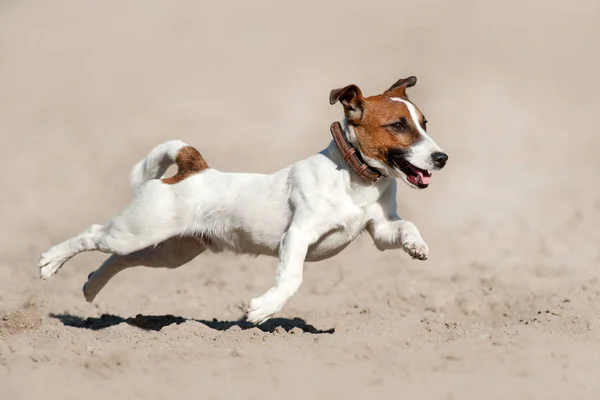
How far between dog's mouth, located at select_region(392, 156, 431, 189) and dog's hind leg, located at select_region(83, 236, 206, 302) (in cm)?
210

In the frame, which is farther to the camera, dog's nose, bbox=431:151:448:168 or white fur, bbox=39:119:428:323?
white fur, bbox=39:119:428:323

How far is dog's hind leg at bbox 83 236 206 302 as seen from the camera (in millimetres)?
8234

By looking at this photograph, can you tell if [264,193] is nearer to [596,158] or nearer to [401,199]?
[401,199]

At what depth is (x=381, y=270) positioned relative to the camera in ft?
36.3

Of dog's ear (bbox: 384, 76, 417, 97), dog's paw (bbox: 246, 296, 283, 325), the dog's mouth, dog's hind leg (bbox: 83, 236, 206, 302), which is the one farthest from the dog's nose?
dog's hind leg (bbox: 83, 236, 206, 302)

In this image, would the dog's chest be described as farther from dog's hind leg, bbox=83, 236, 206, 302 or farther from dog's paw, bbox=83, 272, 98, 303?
dog's paw, bbox=83, 272, 98, 303

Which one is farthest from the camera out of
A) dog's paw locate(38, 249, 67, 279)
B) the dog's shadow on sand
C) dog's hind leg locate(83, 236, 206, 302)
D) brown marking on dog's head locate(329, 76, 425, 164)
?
dog's hind leg locate(83, 236, 206, 302)

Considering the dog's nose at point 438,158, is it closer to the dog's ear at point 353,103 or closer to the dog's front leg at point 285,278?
the dog's ear at point 353,103

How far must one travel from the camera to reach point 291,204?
7.35 meters

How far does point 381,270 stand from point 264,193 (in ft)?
12.5

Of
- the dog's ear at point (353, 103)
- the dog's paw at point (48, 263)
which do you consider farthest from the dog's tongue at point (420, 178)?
the dog's paw at point (48, 263)

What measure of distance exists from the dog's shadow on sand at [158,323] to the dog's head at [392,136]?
1.87 meters

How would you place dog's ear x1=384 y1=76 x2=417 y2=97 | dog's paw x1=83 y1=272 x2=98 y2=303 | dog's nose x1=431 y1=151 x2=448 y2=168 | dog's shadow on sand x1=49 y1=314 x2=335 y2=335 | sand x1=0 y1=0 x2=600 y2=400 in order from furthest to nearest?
dog's paw x1=83 y1=272 x2=98 y2=303 → dog's shadow on sand x1=49 y1=314 x2=335 y2=335 → dog's ear x1=384 y1=76 x2=417 y2=97 → dog's nose x1=431 y1=151 x2=448 y2=168 → sand x1=0 y1=0 x2=600 y2=400

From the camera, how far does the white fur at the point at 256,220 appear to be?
701cm
